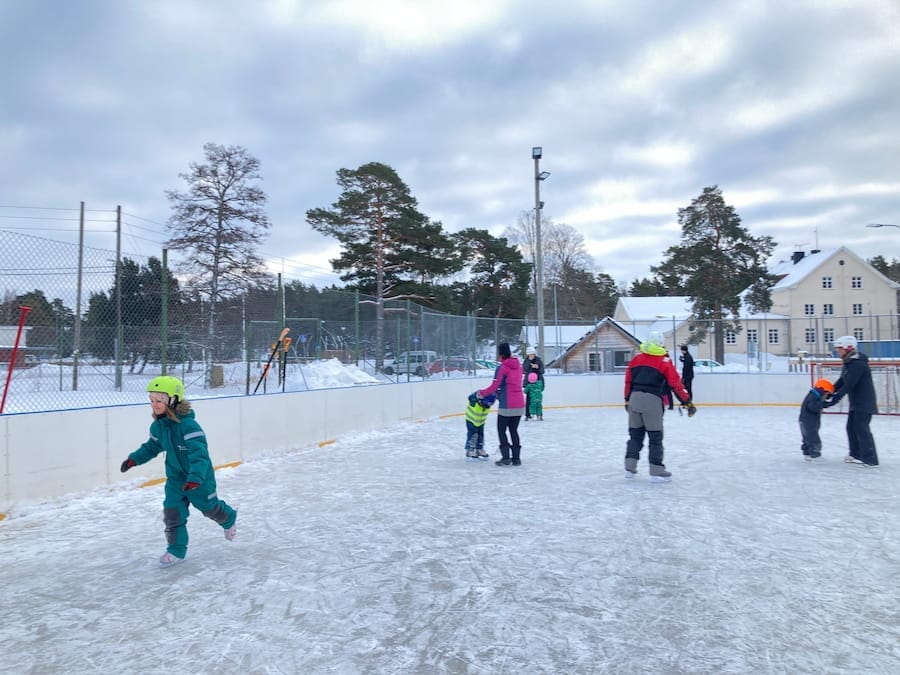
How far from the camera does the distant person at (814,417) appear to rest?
27.3 ft

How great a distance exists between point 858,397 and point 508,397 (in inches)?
167

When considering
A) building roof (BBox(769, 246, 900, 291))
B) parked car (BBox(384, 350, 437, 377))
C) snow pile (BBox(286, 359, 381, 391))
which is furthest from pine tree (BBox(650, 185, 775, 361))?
snow pile (BBox(286, 359, 381, 391))

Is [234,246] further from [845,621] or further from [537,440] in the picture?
[845,621]

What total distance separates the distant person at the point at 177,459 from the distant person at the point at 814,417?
24.5 ft

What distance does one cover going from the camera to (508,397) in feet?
26.9

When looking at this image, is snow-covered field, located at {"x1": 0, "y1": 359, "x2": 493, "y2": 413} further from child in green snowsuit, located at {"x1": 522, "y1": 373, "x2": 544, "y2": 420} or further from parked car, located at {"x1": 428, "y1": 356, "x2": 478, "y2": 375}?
child in green snowsuit, located at {"x1": 522, "y1": 373, "x2": 544, "y2": 420}

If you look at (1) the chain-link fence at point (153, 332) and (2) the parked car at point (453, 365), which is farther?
(2) the parked car at point (453, 365)

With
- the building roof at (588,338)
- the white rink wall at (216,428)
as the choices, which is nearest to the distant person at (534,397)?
the white rink wall at (216,428)

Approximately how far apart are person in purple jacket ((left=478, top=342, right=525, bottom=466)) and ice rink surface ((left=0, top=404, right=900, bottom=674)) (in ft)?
3.07

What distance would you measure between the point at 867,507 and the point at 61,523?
23.5 ft

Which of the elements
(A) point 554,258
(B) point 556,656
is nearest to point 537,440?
(B) point 556,656

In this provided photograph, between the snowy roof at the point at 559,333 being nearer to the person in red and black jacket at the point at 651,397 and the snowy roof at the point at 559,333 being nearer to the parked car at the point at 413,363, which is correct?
the parked car at the point at 413,363

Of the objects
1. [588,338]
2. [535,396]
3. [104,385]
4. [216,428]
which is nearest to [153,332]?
[104,385]

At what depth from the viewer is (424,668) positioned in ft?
9.24
